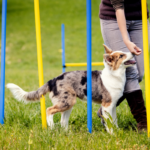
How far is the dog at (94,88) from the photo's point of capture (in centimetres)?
274

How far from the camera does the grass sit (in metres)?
2.34

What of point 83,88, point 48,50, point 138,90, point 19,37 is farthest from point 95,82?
point 19,37

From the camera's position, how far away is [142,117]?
2.79 meters

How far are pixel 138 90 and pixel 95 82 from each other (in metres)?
0.51

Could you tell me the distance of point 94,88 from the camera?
2.91 meters

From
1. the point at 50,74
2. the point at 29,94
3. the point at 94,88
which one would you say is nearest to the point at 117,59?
the point at 94,88

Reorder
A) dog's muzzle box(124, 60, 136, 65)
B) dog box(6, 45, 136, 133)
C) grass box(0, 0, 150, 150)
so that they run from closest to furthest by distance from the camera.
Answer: grass box(0, 0, 150, 150) < dog's muzzle box(124, 60, 136, 65) < dog box(6, 45, 136, 133)

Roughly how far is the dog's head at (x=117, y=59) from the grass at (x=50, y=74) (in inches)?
28.4

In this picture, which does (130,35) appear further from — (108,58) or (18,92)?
(18,92)

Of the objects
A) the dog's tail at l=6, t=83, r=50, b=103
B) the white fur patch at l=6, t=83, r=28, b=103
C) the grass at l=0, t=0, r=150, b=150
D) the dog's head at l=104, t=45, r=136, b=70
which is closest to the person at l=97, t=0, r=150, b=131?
the dog's head at l=104, t=45, r=136, b=70

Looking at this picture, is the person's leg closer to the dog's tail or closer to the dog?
the dog

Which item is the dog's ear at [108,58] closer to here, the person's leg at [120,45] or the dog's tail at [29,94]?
the person's leg at [120,45]

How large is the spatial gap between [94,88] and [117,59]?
0.46 m

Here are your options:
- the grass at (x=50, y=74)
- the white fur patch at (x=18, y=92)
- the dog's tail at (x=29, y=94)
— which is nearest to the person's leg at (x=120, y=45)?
the grass at (x=50, y=74)
